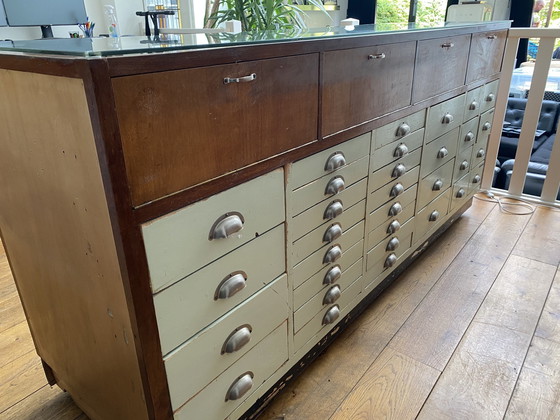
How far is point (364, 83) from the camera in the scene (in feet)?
3.85

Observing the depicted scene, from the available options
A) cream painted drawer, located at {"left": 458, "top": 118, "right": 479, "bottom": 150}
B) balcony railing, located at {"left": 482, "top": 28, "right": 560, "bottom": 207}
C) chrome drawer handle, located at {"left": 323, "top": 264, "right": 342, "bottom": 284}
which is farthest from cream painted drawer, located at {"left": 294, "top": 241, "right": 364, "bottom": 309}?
balcony railing, located at {"left": 482, "top": 28, "right": 560, "bottom": 207}

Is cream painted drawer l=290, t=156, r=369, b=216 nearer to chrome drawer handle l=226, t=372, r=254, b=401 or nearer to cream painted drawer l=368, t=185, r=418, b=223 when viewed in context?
cream painted drawer l=368, t=185, r=418, b=223

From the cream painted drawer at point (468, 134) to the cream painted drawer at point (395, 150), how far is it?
46cm

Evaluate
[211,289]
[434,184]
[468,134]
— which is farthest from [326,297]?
[468,134]

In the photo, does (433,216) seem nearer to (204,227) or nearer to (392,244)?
(392,244)

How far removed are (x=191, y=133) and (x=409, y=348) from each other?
3.50ft

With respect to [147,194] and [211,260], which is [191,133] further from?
[211,260]

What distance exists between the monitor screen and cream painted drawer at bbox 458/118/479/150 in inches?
102

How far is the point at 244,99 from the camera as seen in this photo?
83 cm

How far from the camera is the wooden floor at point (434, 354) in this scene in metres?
1.21

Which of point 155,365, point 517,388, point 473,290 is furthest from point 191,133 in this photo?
point 473,290

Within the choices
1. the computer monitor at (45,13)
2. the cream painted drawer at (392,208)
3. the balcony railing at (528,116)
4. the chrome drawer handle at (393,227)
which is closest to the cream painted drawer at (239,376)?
the cream painted drawer at (392,208)

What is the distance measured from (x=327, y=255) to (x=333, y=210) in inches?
5.4

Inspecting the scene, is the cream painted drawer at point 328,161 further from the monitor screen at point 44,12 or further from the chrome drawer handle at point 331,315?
the monitor screen at point 44,12
